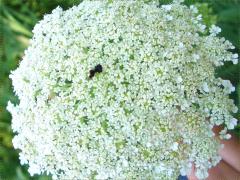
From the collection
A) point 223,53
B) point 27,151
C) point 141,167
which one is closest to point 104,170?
point 141,167

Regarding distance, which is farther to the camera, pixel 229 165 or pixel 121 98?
pixel 229 165

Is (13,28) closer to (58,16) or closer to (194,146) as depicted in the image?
(58,16)

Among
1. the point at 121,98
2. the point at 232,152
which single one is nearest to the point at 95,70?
the point at 121,98

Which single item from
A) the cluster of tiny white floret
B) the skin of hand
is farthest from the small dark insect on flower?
the skin of hand

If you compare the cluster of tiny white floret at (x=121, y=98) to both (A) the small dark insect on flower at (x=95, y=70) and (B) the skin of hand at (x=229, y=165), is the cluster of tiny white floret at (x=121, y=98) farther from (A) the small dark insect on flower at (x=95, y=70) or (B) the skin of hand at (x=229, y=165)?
(B) the skin of hand at (x=229, y=165)

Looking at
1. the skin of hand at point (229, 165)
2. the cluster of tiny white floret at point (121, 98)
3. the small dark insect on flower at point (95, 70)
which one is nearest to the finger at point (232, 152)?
the skin of hand at point (229, 165)

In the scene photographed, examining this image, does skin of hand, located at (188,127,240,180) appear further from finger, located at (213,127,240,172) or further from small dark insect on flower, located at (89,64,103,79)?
small dark insect on flower, located at (89,64,103,79)

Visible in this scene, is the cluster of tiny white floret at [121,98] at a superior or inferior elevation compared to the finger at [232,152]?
superior

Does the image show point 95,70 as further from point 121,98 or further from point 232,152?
point 232,152
